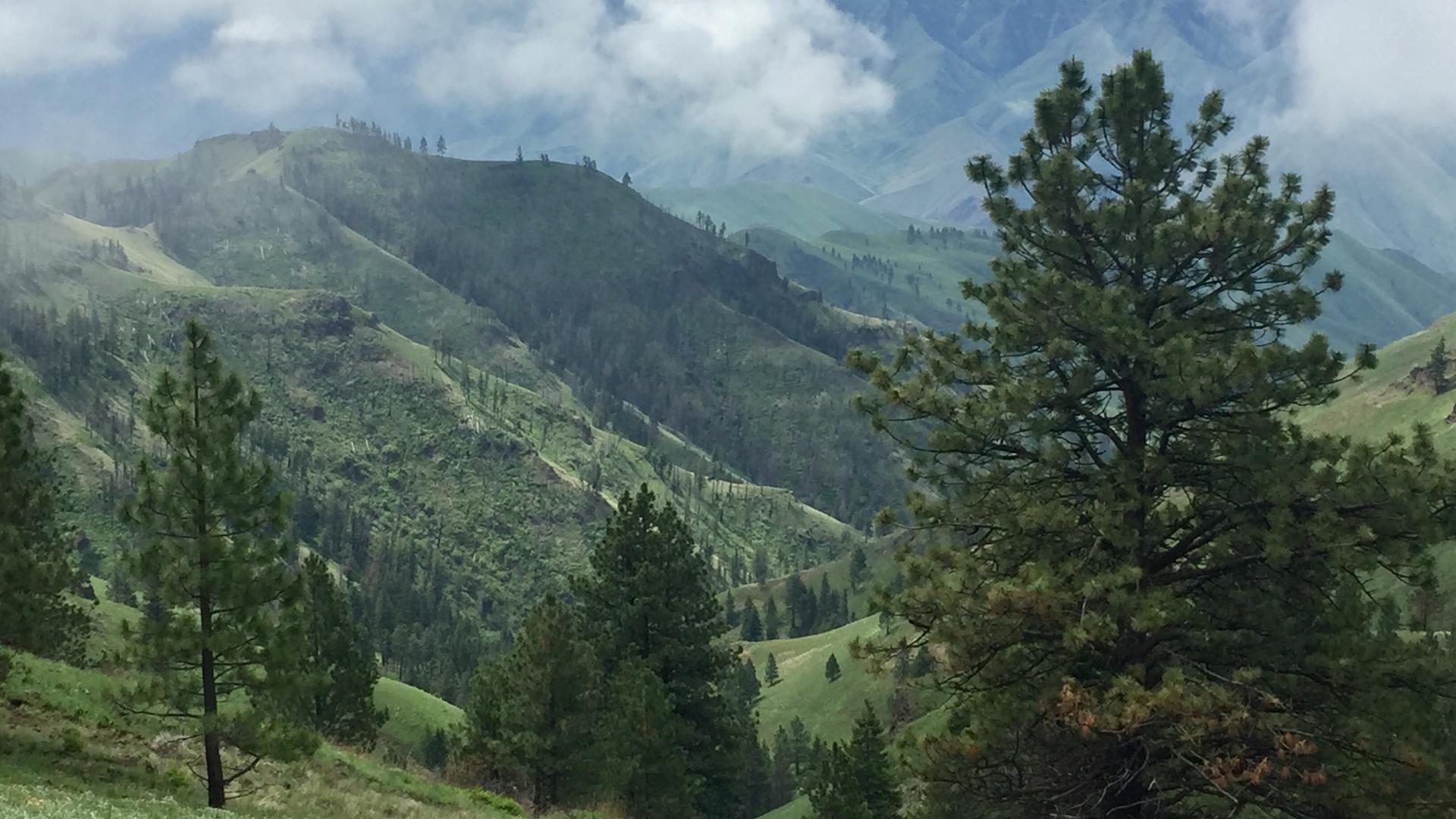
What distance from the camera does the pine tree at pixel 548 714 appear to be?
128ft

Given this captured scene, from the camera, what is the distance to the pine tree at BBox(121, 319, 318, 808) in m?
20.7

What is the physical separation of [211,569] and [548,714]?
20.8 meters

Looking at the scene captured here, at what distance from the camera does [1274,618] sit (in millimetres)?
17516

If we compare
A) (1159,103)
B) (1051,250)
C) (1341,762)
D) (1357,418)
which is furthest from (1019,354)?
(1357,418)

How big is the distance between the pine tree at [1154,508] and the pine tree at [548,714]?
2230 cm

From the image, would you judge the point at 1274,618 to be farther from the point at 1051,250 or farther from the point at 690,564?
the point at 690,564

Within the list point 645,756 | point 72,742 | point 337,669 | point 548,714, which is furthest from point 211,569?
point 337,669

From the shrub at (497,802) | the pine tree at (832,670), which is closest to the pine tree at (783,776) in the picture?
the pine tree at (832,670)

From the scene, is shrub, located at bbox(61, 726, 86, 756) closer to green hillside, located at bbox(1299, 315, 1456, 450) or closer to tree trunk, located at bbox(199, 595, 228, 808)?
tree trunk, located at bbox(199, 595, 228, 808)

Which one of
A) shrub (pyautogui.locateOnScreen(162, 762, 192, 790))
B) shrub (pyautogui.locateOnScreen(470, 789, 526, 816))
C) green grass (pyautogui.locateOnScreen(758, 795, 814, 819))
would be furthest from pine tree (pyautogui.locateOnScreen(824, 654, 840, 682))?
shrub (pyautogui.locateOnScreen(162, 762, 192, 790))

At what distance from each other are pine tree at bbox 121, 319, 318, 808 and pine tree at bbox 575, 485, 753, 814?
70.2 feet

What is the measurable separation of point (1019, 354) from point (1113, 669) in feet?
20.8

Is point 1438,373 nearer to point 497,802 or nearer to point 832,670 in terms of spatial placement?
point 832,670

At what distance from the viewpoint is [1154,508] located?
19391 millimetres
